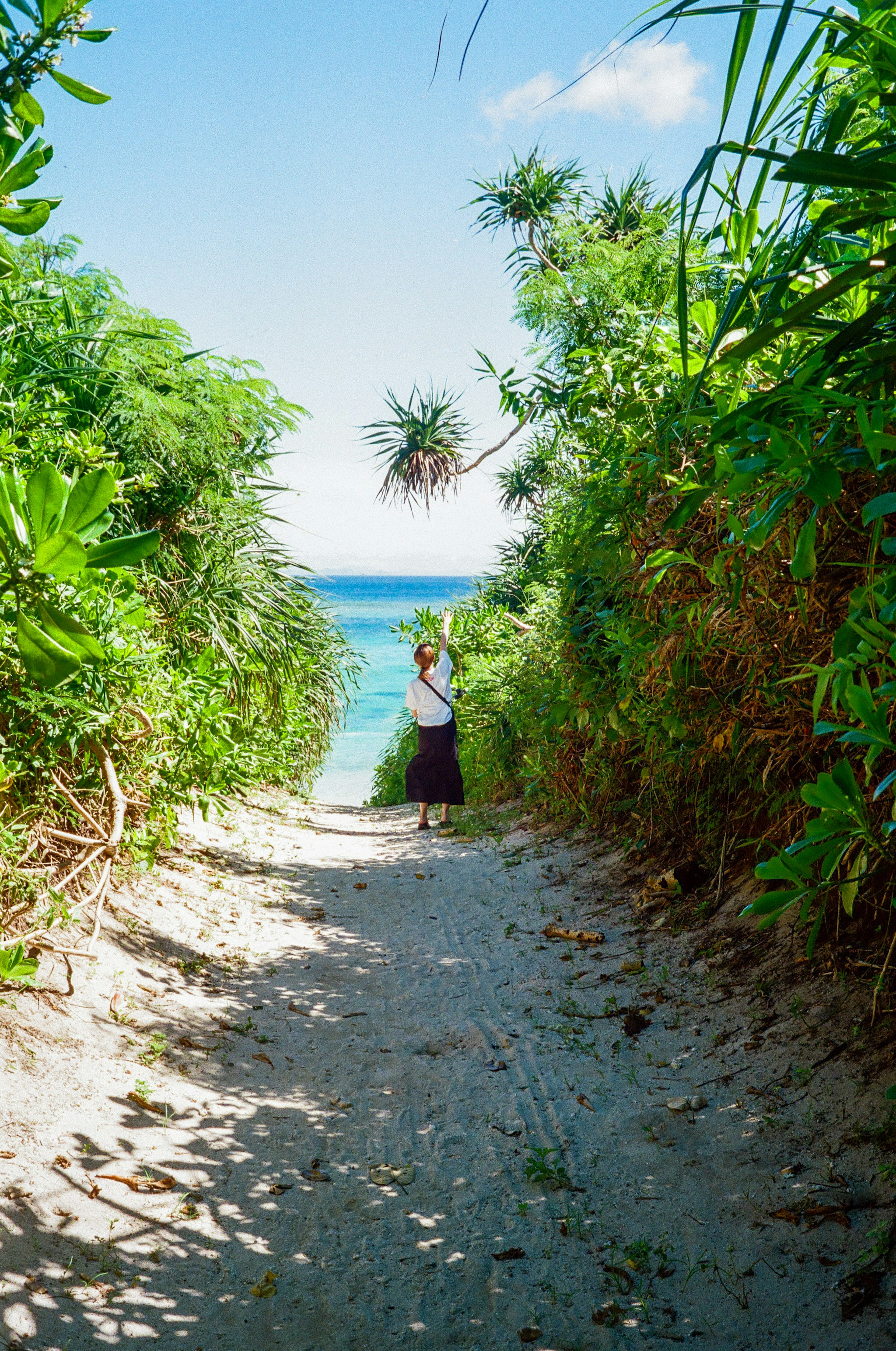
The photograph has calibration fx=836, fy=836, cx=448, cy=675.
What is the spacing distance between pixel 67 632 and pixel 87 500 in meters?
0.18

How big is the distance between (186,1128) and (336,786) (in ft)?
69.2

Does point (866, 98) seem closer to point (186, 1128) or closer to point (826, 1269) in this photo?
point (826, 1269)

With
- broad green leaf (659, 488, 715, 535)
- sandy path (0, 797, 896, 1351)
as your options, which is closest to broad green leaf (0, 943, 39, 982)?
sandy path (0, 797, 896, 1351)

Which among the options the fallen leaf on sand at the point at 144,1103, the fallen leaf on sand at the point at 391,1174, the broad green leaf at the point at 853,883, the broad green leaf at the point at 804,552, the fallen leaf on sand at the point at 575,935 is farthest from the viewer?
the fallen leaf on sand at the point at 575,935

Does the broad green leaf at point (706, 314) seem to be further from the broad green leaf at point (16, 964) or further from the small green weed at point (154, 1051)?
the small green weed at point (154, 1051)

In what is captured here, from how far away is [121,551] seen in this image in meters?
1.07

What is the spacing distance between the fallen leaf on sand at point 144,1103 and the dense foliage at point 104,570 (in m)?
0.63

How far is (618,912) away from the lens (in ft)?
14.2

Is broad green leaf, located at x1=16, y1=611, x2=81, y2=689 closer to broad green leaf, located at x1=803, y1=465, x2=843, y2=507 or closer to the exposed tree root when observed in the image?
broad green leaf, located at x1=803, y1=465, x2=843, y2=507

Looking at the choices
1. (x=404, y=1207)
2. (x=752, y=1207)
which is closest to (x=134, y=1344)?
(x=404, y=1207)

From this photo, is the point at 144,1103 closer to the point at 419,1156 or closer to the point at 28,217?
the point at 419,1156

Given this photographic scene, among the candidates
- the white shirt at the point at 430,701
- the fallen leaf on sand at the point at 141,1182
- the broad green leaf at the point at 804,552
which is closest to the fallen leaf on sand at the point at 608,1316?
the fallen leaf on sand at the point at 141,1182

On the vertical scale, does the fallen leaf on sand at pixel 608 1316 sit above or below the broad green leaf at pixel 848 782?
below

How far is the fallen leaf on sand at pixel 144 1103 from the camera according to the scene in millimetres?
2771
